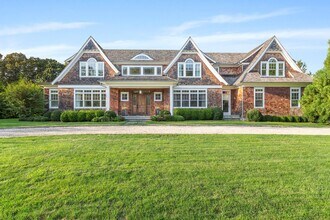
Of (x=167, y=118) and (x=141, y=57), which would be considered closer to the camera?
(x=167, y=118)

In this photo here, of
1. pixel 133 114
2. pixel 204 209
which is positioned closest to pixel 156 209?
pixel 204 209

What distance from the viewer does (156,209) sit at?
4938 millimetres

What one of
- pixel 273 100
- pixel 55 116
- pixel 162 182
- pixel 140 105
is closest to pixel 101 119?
pixel 55 116

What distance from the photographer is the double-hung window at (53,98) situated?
92.2 ft

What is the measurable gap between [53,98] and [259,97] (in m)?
20.6

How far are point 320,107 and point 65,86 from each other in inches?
893

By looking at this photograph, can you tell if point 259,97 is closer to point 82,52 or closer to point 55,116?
point 82,52

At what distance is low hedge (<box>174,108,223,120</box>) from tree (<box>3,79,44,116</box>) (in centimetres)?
1296

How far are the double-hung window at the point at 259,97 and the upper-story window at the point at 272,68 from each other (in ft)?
7.21

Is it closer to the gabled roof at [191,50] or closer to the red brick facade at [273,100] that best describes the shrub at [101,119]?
the gabled roof at [191,50]

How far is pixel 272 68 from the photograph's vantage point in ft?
90.1

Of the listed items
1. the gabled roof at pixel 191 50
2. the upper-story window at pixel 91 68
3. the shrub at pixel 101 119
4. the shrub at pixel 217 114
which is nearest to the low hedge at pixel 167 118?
the shrub at pixel 217 114

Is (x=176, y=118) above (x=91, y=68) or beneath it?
beneath

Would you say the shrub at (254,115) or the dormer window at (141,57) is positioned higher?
the dormer window at (141,57)
